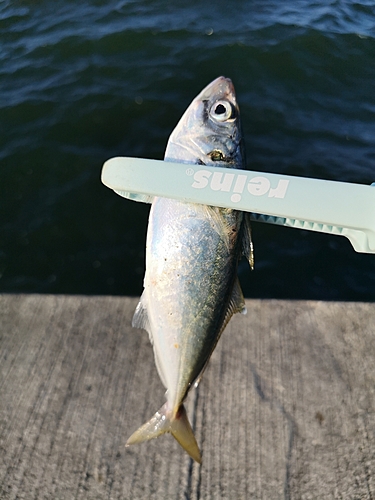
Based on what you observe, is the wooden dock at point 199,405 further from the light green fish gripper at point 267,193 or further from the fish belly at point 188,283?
the light green fish gripper at point 267,193

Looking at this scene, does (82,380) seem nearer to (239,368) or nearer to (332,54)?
(239,368)

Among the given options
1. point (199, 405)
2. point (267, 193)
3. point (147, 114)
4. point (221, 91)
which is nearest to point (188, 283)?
point (267, 193)

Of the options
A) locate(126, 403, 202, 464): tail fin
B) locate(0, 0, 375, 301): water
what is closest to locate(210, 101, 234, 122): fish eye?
locate(126, 403, 202, 464): tail fin

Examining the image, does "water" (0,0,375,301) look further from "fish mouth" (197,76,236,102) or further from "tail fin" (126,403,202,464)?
"fish mouth" (197,76,236,102)

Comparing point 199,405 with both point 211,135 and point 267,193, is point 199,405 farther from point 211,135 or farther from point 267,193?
point 211,135

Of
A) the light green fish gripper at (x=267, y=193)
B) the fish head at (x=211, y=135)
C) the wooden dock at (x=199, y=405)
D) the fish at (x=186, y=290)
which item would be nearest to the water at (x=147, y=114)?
the wooden dock at (x=199, y=405)

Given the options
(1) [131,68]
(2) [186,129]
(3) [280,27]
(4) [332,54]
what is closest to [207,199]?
(2) [186,129]
